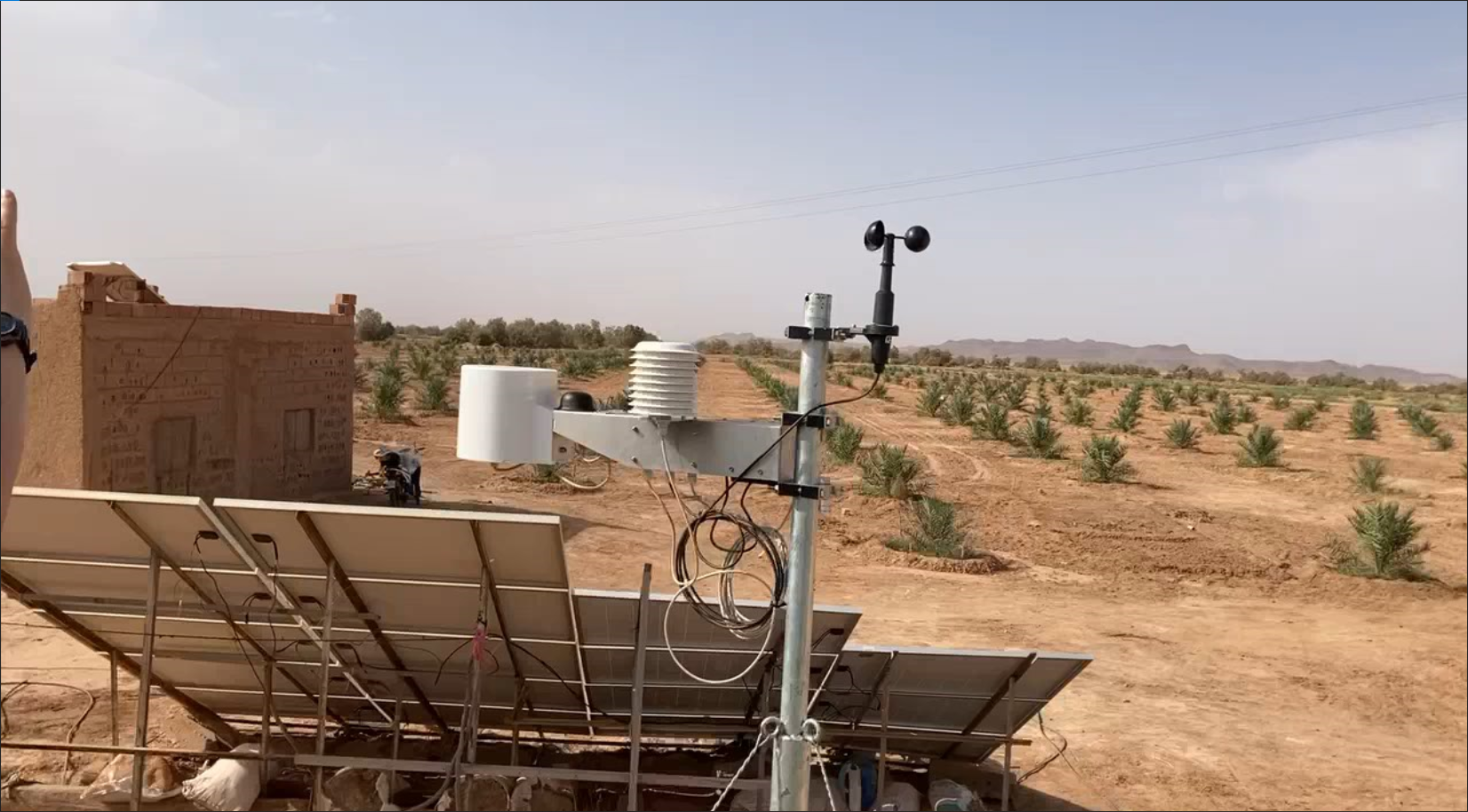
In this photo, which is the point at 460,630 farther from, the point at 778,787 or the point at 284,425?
the point at 284,425

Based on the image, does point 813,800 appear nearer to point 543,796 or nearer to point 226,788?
point 543,796

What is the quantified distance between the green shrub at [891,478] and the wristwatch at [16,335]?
1784 centimetres

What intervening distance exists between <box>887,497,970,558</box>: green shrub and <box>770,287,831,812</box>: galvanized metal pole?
1205 centimetres

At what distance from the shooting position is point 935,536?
15289 millimetres

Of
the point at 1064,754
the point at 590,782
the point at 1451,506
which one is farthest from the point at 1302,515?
the point at 590,782

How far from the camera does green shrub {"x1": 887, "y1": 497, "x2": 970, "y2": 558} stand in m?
15.0

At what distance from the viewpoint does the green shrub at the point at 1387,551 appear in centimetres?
1409

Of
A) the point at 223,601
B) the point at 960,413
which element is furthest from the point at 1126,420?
the point at 223,601

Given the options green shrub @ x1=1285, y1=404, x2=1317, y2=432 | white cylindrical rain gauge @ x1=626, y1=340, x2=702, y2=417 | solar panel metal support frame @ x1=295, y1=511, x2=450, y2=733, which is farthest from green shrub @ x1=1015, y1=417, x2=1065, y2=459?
white cylindrical rain gauge @ x1=626, y1=340, x2=702, y2=417

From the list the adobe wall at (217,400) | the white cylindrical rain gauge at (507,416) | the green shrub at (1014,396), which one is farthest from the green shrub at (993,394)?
the white cylindrical rain gauge at (507,416)

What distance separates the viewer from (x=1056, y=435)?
2561cm

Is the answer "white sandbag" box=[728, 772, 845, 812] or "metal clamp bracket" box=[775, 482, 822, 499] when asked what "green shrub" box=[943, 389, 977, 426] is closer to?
"white sandbag" box=[728, 772, 845, 812]

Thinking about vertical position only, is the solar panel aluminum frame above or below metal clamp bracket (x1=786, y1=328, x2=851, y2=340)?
below

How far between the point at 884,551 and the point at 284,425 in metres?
8.77
